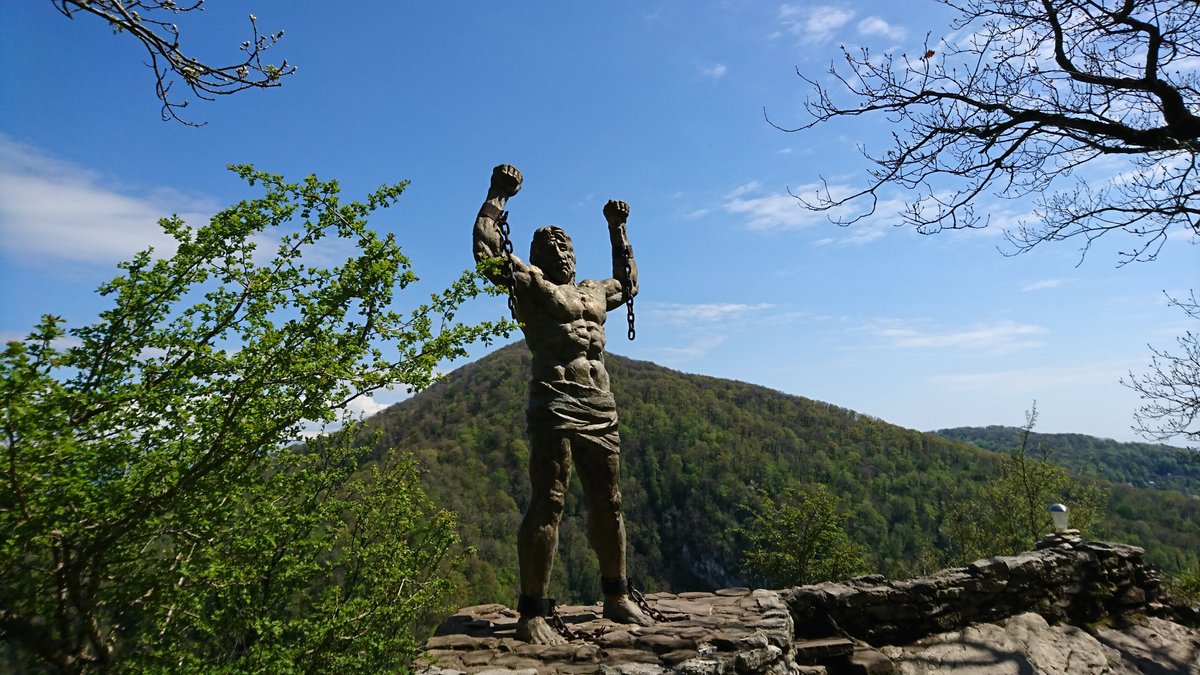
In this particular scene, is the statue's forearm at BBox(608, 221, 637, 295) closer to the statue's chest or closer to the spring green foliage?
the statue's chest

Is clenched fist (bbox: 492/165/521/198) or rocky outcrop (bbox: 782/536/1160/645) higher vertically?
clenched fist (bbox: 492/165/521/198)

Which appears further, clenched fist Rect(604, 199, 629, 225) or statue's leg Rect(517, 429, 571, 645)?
clenched fist Rect(604, 199, 629, 225)

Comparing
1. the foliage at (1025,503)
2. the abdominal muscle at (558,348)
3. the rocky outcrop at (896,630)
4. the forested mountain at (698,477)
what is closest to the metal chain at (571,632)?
the rocky outcrop at (896,630)

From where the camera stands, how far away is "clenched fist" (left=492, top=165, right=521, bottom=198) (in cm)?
453

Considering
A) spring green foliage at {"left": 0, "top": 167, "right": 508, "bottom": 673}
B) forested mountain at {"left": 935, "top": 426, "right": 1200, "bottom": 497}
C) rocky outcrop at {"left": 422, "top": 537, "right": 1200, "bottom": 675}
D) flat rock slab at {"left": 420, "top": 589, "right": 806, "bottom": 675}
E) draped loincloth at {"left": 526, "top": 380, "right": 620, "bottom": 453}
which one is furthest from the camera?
forested mountain at {"left": 935, "top": 426, "right": 1200, "bottom": 497}

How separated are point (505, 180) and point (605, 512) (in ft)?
7.75

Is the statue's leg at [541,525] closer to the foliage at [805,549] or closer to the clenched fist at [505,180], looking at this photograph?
the clenched fist at [505,180]

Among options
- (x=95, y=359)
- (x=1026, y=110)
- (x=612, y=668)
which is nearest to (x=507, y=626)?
(x=612, y=668)

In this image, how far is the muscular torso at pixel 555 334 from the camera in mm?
4496

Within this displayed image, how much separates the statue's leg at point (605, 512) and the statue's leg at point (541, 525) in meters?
0.19

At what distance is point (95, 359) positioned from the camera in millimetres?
2850

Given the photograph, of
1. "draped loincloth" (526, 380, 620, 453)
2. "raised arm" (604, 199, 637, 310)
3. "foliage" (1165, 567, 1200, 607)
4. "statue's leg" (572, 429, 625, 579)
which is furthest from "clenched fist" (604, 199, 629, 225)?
"foliage" (1165, 567, 1200, 607)

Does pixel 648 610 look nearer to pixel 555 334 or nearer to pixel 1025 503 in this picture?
pixel 555 334

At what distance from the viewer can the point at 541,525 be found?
4.16 m
